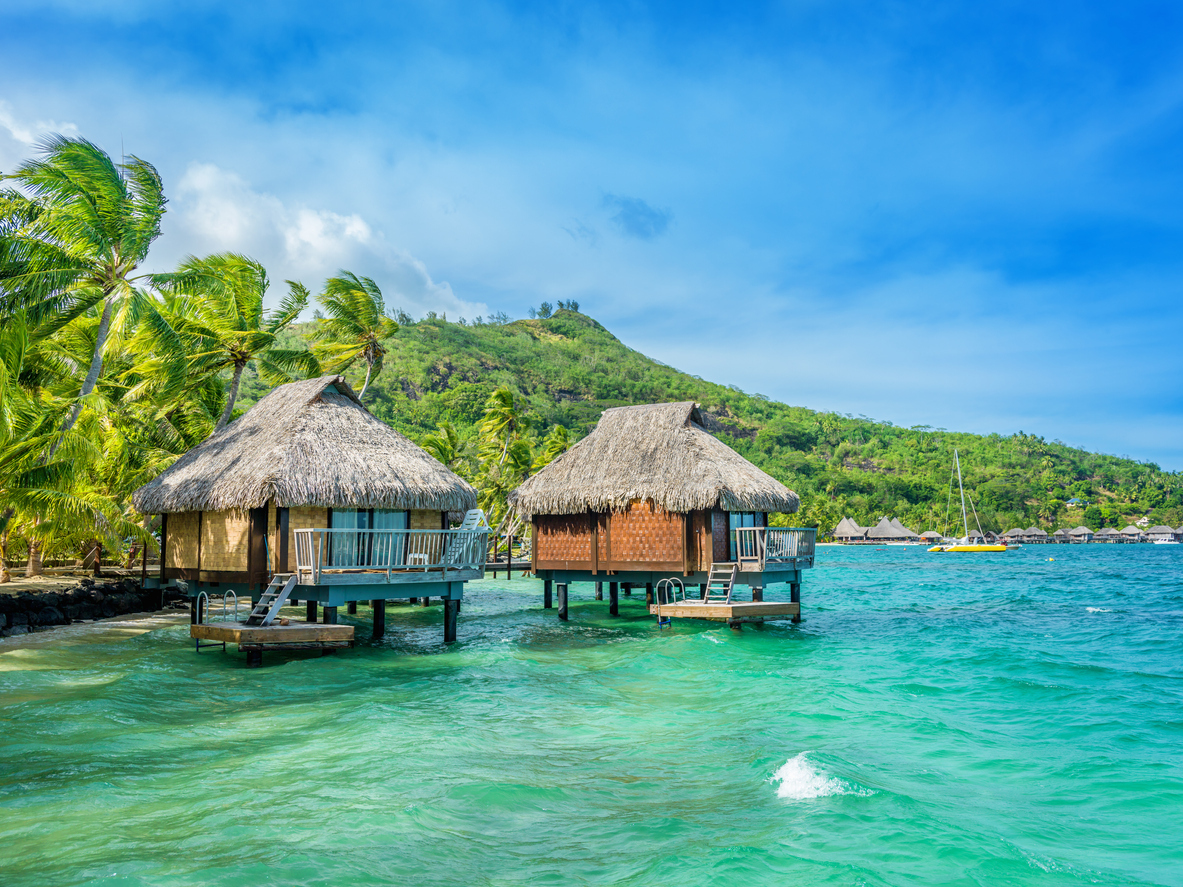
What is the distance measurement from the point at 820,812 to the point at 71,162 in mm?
16369

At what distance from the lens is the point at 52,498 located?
14.3 m

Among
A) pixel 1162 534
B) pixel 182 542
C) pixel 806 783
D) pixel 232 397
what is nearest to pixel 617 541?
pixel 182 542

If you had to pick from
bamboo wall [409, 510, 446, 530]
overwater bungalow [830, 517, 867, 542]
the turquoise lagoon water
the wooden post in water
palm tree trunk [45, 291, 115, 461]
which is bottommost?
the turquoise lagoon water

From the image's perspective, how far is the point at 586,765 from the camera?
7746 mm

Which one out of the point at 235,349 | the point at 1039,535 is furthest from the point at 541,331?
the point at 235,349

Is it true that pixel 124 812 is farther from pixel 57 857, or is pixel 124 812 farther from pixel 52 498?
pixel 52 498

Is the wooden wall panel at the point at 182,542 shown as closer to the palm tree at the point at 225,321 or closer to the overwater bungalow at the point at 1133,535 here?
the palm tree at the point at 225,321

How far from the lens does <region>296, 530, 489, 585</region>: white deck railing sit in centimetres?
1305

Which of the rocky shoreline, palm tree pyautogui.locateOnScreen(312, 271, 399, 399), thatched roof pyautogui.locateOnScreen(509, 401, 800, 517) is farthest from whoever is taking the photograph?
palm tree pyautogui.locateOnScreen(312, 271, 399, 399)

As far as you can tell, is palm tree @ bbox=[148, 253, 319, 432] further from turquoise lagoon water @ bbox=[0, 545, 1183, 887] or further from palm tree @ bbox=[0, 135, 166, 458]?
turquoise lagoon water @ bbox=[0, 545, 1183, 887]

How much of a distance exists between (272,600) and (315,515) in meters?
1.85

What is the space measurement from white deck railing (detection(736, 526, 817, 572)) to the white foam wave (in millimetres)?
9820

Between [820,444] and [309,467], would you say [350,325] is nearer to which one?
[309,467]

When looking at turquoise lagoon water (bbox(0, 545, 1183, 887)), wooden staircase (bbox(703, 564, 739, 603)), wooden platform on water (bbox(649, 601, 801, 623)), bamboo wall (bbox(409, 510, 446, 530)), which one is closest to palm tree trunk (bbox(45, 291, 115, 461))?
turquoise lagoon water (bbox(0, 545, 1183, 887))
